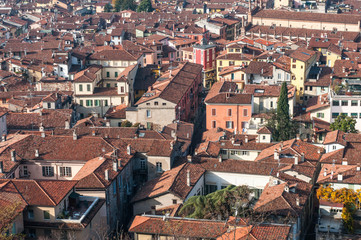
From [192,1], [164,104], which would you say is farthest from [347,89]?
[192,1]

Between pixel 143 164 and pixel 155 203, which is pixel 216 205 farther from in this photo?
pixel 143 164

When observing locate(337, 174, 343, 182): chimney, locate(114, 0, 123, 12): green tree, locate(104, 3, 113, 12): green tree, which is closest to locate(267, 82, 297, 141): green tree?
locate(337, 174, 343, 182): chimney

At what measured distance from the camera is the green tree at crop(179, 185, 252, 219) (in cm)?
3841

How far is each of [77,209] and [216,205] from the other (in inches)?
327

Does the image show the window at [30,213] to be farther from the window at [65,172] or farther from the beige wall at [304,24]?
the beige wall at [304,24]

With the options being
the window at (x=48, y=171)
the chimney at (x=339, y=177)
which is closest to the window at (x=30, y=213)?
the window at (x=48, y=171)

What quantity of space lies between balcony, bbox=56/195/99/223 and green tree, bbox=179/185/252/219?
18.3 ft

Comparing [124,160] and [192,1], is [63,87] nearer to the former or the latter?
[124,160]

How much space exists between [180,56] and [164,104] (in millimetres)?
32721

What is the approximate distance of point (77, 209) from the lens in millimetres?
39781

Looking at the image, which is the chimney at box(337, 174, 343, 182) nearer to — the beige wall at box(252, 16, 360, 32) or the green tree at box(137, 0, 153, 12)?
the beige wall at box(252, 16, 360, 32)

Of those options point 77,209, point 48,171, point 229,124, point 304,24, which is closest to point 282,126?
point 229,124

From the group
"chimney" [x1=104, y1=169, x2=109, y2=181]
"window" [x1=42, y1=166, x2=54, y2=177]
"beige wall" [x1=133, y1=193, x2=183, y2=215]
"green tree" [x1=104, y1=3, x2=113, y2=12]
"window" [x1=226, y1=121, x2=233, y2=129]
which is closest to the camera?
"chimney" [x1=104, y1=169, x2=109, y2=181]

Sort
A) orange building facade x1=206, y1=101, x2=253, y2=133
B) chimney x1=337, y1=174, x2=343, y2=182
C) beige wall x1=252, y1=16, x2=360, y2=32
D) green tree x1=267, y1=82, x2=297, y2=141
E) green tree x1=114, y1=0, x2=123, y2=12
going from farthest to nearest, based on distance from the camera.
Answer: green tree x1=114, y1=0, x2=123, y2=12 → beige wall x1=252, y1=16, x2=360, y2=32 → orange building facade x1=206, y1=101, x2=253, y2=133 → green tree x1=267, y1=82, x2=297, y2=141 → chimney x1=337, y1=174, x2=343, y2=182
